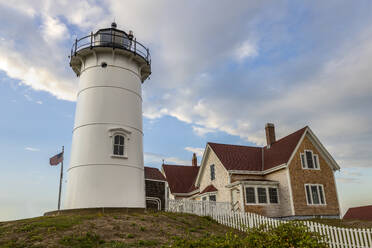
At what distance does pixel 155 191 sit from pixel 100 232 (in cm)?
1081

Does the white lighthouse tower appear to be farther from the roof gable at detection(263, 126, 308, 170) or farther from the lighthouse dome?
the roof gable at detection(263, 126, 308, 170)

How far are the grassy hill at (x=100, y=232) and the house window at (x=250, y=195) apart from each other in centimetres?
900

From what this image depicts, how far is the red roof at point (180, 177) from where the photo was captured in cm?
3144

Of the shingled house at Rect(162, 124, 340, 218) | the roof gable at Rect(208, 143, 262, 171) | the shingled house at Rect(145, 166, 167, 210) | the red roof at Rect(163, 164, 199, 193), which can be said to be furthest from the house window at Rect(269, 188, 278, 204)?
the red roof at Rect(163, 164, 199, 193)

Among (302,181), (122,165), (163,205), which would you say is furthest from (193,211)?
(302,181)

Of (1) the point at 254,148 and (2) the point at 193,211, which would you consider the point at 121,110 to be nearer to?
(2) the point at 193,211

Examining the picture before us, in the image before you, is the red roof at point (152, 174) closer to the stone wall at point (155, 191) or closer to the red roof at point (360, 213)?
the stone wall at point (155, 191)

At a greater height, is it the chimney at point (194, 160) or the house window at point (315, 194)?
the chimney at point (194, 160)

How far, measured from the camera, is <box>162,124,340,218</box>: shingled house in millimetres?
22564

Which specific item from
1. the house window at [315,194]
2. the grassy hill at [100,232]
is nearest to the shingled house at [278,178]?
the house window at [315,194]

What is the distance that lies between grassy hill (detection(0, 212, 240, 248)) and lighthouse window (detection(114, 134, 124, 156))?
3991 millimetres

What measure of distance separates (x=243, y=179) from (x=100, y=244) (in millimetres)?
16423

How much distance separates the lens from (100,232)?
36.2 feet

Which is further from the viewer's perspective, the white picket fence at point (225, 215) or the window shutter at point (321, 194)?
the window shutter at point (321, 194)
